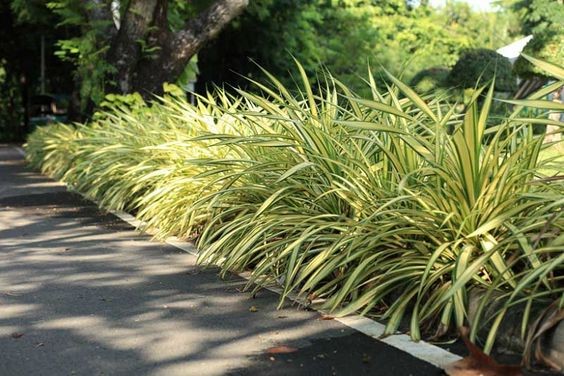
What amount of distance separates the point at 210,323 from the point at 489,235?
177 cm

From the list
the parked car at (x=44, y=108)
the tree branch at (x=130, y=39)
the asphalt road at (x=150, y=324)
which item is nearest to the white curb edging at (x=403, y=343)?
the asphalt road at (x=150, y=324)

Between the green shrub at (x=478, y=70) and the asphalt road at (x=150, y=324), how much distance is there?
35.5 ft

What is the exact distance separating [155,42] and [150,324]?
433 inches

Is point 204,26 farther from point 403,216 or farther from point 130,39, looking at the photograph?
point 403,216

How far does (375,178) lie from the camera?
543 cm

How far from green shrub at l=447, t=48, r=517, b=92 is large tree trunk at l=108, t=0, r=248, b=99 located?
5.20m

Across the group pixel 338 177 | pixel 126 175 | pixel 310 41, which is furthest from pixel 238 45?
pixel 338 177

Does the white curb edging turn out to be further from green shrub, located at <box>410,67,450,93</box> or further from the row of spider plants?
green shrub, located at <box>410,67,450,93</box>

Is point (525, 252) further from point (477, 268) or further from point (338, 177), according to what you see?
point (338, 177)

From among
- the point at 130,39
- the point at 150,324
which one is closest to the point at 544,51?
the point at 130,39

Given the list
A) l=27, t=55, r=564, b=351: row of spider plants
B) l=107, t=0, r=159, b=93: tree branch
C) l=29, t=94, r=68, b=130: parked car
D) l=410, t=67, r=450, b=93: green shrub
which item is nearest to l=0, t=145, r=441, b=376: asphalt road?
l=27, t=55, r=564, b=351: row of spider plants

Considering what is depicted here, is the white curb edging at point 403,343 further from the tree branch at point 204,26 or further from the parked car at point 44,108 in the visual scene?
the parked car at point 44,108

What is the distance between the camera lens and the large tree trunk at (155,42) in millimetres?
14719

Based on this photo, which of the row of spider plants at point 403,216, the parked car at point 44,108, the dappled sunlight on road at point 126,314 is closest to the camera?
the dappled sunlight on road at point 126,314
